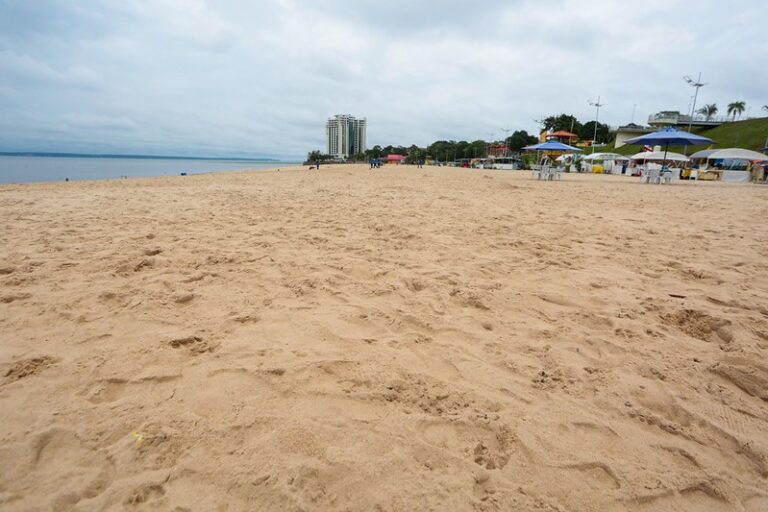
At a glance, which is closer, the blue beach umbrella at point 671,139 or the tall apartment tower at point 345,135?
the blue beach umbrella at point 671,139

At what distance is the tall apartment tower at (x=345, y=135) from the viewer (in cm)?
13288

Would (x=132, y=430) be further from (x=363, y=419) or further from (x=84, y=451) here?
(x=363, y=419)

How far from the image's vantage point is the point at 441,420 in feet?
5.71

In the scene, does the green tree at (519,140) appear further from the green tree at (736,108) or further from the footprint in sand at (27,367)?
the footprint in sand at (27,367)

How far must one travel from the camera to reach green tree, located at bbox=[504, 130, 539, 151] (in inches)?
3130

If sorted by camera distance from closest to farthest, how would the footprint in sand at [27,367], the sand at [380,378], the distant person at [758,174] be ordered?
the sand at [380,378], the footprint in sand at [27,367], the distant person at [758,174]

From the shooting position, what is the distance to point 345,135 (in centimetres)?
13388

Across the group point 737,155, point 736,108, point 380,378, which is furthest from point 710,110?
point 380,378

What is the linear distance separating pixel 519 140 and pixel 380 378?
288ft

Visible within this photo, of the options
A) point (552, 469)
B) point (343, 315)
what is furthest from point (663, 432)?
point (343, 315)

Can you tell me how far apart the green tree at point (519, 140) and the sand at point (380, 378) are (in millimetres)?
83330

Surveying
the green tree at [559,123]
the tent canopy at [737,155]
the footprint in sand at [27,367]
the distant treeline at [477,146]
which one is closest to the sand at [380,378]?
the footprint in sand at [27,367]

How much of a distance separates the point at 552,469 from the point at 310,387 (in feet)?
3.88

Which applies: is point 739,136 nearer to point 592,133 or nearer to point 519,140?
point 592,133
